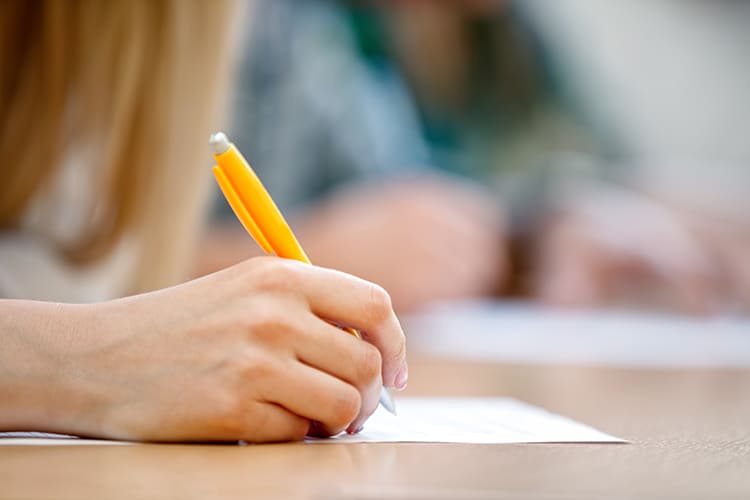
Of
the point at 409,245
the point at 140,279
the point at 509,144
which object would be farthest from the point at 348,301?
the point at 509,144

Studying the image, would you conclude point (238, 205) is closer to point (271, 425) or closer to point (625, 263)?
point (271, 425)

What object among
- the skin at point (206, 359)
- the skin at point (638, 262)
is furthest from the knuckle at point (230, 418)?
the skin at point (638, 262)

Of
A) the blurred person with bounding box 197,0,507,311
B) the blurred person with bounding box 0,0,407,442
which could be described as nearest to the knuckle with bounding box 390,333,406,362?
the blurred person with bounding box 0,0,407,442

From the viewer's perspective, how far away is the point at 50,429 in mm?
335

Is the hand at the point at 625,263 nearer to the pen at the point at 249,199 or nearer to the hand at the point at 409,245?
the hand at the point at 409,245

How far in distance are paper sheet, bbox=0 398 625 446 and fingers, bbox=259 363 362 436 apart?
14mm

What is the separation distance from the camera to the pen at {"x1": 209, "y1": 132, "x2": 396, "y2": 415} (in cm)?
35

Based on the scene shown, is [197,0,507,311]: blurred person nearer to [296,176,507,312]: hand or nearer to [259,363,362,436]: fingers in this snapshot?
[296,176,507,312]: hand

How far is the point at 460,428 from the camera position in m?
0.38

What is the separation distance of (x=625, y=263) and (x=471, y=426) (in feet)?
3.47

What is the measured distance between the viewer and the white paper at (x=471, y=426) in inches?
13.8

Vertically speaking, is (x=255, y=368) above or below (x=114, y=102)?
below

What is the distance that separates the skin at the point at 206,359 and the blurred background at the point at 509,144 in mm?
840

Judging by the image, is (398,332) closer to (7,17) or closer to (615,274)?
(7,17)
